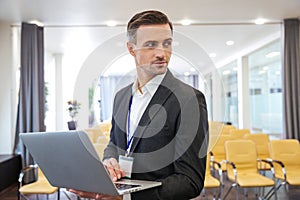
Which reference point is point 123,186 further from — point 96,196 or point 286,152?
point 286,152

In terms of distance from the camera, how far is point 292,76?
5.86 metres

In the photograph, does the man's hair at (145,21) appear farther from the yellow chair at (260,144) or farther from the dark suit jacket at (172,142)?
the yellow chair at (260,144)

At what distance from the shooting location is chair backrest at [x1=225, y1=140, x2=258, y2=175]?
4160mm

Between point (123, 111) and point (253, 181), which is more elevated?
point (123, 111)

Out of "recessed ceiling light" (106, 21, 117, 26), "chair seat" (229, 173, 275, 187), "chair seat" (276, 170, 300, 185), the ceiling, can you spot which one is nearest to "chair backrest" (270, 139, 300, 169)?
"chair seat" (276, 170, 300, 185)

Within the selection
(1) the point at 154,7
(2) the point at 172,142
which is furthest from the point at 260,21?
(2) the point at 172,142

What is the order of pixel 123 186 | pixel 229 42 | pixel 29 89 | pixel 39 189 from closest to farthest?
pixel 123 186
pixel 39 189
pixel 29 89
pixel 229 42

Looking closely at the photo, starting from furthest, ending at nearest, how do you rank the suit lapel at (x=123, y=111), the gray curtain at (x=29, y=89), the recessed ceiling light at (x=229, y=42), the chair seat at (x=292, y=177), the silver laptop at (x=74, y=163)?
1. the recessed ceiling light at (x=229, y=42)
2. the gray curtain at (x=29, y=89)
3. the chair seat at (x=292, y=177)
4. the suit lapel at (x=123, y=111)
5. the silver laptop at (x=74, y=163)

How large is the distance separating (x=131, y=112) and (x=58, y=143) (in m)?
0.25

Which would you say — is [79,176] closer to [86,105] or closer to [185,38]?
[86,105]

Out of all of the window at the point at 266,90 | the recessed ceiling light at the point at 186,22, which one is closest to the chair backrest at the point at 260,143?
the window at the point at 266,90

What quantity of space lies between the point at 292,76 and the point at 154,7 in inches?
112

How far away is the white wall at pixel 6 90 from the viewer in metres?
5.80

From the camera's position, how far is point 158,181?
0.93 metres
